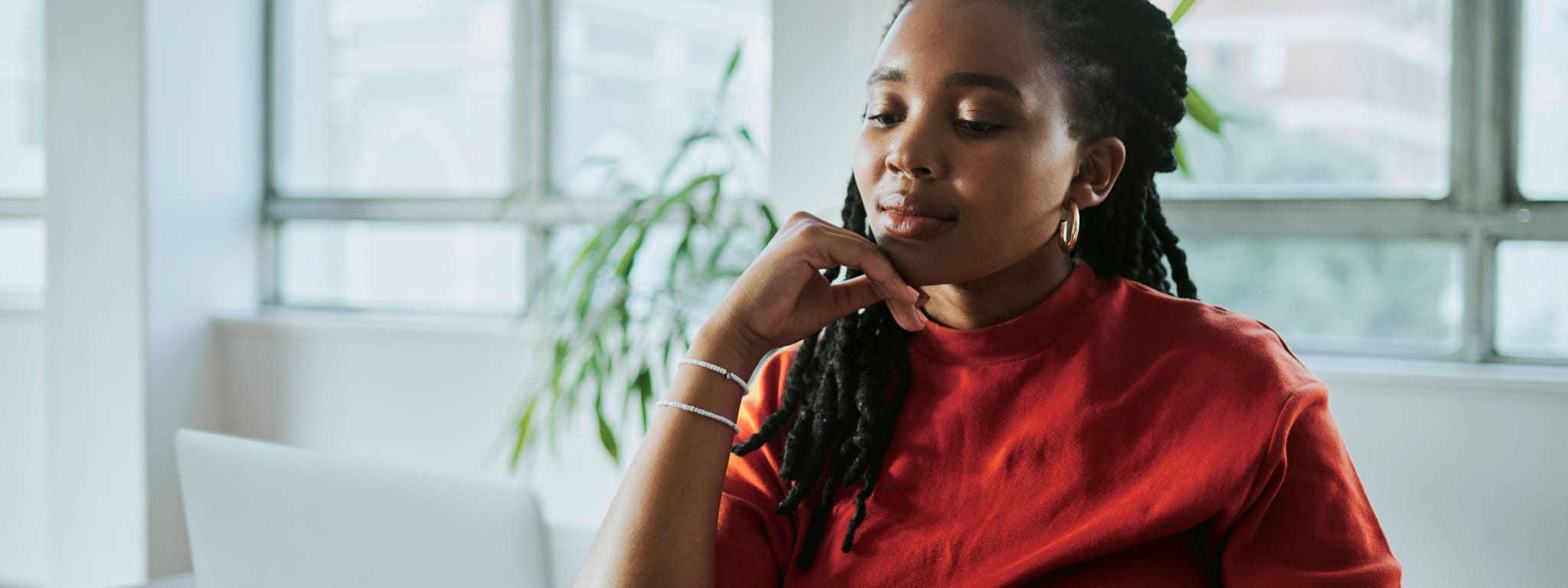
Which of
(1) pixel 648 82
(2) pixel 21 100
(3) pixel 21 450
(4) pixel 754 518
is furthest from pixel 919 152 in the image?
(2) pixel 21 100

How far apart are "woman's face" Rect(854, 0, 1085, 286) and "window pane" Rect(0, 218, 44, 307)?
3.69 metres

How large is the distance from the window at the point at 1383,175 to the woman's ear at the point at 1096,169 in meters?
1.14

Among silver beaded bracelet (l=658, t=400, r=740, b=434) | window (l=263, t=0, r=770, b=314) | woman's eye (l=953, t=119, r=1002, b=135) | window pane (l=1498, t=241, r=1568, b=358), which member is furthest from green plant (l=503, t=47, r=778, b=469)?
window pane (l=1498, t=241, r=1568, b=358)

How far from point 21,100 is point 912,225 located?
3.75m

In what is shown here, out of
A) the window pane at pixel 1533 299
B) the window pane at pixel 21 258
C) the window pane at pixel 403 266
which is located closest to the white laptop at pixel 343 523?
the window pane at pixel 1533 299

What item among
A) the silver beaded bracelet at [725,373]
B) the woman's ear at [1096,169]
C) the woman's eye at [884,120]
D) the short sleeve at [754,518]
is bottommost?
the short sleeve at [754,518]

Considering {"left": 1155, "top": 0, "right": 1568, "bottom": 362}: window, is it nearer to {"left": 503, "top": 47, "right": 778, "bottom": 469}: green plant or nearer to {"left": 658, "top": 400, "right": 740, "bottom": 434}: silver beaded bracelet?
{"left": 503, "top": 47, "right": 778, "bottom": 469}: green plant

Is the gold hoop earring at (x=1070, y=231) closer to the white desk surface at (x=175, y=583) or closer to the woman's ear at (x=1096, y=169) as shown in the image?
the woman's ear at (x=1096, y=169)

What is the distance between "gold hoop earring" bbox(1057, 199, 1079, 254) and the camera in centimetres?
103

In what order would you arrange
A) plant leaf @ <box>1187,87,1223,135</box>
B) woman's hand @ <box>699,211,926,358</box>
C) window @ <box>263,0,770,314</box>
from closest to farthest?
1. woman's hand @ <box>699,211,926,358</box>
2. plant leaf @ <box>1187,87,1223,135</box>
3. window @ <box>263,0,770,314</box>

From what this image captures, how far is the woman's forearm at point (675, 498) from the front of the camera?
1.01 metres

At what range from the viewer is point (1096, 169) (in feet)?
3.42

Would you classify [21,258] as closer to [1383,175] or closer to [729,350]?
[729,350]

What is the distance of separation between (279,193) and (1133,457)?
9.86 feet
